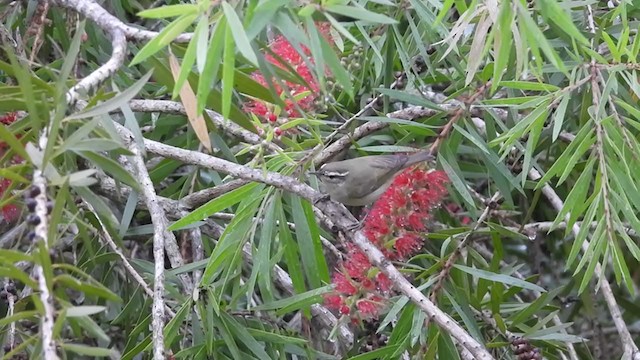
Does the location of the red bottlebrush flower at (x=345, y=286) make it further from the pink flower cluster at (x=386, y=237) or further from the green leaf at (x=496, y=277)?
the green leaf at (x=496, y=277)

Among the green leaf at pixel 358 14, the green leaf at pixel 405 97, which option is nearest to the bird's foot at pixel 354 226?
the green leaf at pixel 405 97

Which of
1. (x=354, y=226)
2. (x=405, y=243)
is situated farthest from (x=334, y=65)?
(x=405, y=243)

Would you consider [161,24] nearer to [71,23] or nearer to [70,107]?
[71,23]

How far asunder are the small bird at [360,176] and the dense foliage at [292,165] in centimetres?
10

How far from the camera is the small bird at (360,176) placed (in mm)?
3361

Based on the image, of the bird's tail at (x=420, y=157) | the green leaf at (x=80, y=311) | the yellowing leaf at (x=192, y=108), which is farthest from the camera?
the bird's tail at (x=420, y=157)

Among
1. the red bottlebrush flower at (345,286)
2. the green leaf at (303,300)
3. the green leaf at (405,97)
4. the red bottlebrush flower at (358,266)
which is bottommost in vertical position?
the green leaf at (303,300)

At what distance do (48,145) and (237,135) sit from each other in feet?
5.14

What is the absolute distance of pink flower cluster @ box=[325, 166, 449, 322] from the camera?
2438 mm

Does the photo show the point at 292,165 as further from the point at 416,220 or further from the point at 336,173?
the point at 336,173

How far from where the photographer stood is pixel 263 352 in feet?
8.69

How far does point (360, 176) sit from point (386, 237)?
3.17 ft

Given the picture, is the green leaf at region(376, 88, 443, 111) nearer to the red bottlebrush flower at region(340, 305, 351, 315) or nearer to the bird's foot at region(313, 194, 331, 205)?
the bird's foot at region(313, 194, 331, 205)

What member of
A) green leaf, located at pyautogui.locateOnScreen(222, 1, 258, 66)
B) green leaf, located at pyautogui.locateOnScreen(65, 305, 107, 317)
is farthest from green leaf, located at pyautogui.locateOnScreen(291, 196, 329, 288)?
green leaf, located at pyautogui.locateOnScreen(65, 305, 107, 317)
